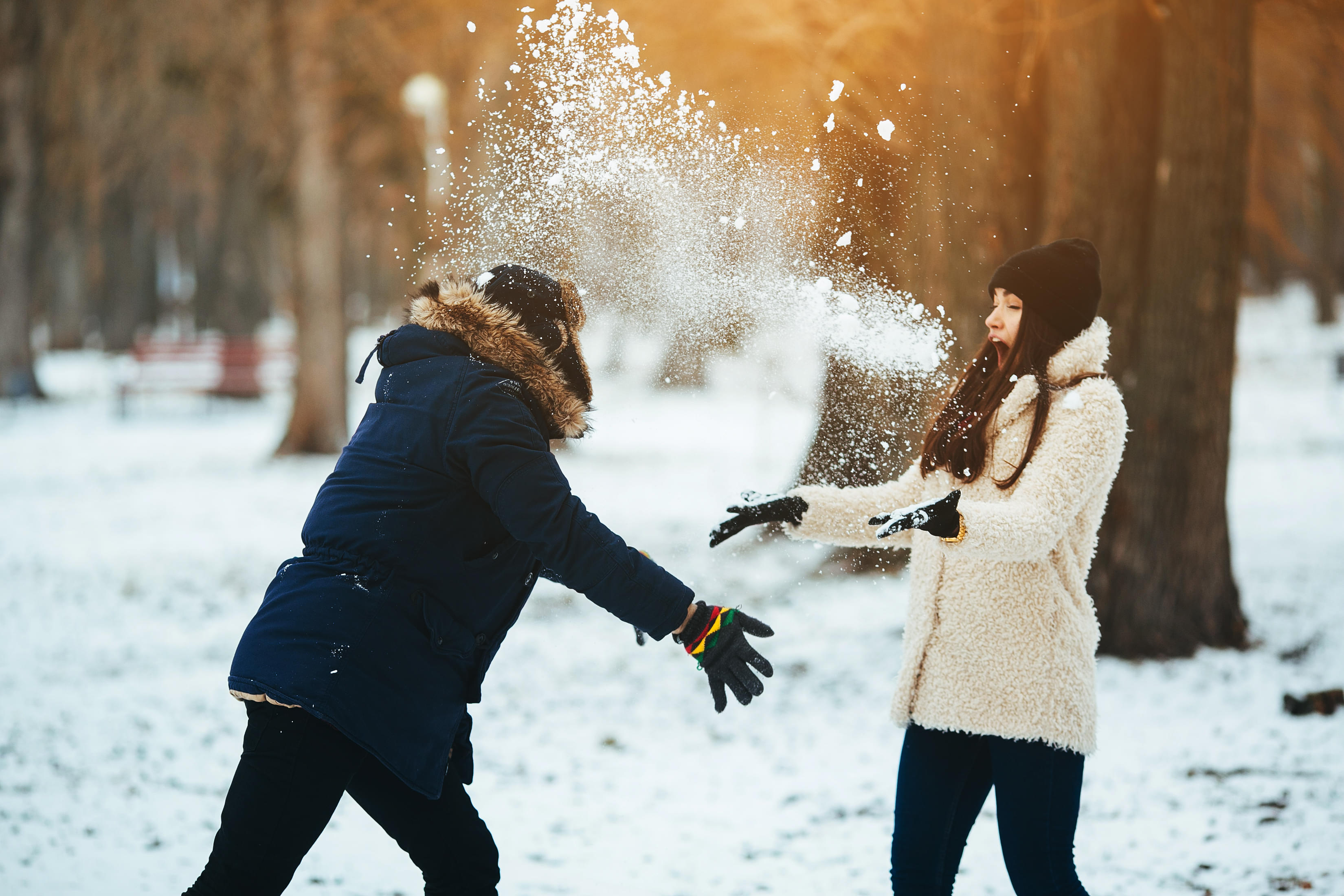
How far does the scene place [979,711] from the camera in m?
2.47

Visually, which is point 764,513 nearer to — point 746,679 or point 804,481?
point 746,679

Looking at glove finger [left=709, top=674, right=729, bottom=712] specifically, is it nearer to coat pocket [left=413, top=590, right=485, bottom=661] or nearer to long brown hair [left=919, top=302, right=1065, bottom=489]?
coat pocket [left=413, top=590, right=485, bottom=661]

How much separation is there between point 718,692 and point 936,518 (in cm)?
58

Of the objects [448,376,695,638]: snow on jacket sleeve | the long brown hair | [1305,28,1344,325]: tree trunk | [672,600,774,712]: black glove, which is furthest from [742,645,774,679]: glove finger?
[1305,28,1344,325]: tree trunk

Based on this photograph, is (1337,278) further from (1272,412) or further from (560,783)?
(560,783)

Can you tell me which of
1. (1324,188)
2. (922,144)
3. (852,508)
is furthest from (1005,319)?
(1324,188)

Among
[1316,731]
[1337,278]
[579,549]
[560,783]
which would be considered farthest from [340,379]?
[1337,278]

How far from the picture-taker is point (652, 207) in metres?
3.69

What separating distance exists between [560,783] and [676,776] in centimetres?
46

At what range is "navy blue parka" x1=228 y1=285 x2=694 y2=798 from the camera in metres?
2.23

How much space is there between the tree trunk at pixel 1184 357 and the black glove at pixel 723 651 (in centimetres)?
390

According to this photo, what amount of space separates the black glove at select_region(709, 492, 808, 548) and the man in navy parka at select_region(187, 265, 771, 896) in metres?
Answer: 0.34

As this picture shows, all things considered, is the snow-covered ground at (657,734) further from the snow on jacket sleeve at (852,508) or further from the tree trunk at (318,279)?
the tree trunk at (318,279)

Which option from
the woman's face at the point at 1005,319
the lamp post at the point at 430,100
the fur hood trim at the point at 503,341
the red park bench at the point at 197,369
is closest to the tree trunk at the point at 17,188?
the red park bench at the point at 197,369
